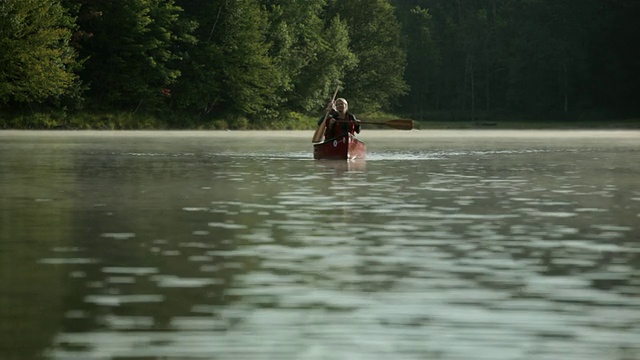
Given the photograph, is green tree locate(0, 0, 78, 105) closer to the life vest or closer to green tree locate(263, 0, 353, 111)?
green tree locate(263, 0, 353, 111)

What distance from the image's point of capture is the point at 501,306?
9570 mm

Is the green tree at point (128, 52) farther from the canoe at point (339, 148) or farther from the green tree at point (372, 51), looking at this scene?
the canoe at point (339, 148)

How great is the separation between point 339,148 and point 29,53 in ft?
128

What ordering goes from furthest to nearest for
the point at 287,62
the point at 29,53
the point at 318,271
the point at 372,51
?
1. the point at 372,51
2. the point at 287,62
3. the point at 29,53
4. the point at 318,271

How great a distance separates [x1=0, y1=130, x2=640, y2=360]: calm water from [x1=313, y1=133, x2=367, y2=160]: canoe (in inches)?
500

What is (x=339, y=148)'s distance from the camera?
37.4 meters

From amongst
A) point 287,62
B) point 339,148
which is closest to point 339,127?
point 339,148

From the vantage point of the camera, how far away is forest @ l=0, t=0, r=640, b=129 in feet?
250

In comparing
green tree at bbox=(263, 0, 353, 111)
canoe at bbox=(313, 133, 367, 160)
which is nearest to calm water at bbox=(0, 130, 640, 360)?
canoe at bbox=(313, 133, 367, 160)

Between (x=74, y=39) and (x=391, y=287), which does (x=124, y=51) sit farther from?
(x=391, y=287)

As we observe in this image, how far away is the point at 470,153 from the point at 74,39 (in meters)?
43.5

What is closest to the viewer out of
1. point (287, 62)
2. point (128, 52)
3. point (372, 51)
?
point (128, 52)

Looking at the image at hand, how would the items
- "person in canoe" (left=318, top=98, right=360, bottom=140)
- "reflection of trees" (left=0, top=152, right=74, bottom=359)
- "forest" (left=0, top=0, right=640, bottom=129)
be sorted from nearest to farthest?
"reflection of trees" (left=0, top=152, right=74, bottom=359), "person in canoe" (left=318, top=98, right=360, bottom=140), "forest" (left=0, top=0, right=640, bottom=129)

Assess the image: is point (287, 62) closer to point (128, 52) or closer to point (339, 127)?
point (128, 52)
